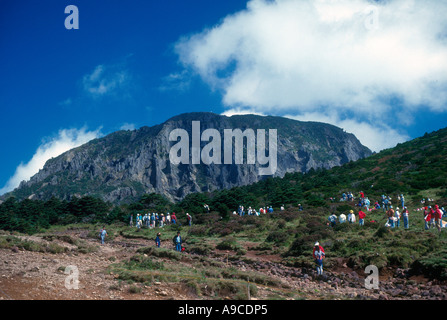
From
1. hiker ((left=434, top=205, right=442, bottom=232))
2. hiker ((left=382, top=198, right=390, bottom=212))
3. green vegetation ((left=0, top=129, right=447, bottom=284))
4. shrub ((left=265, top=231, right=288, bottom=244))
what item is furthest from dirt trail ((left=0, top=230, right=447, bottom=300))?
hiker ((left=382, top=198, right=390, bottom=212))

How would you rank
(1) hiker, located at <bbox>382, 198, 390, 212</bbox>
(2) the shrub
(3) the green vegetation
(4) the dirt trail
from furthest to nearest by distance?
(1) hiker, located at <bbox>382, 198, 390, 212</bbox>
(2) the shrub
(3) the green vegetation
(4) the dirt trail

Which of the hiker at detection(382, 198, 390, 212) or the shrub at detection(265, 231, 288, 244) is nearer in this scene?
the shrub at detection(265, 231, 288, 244)

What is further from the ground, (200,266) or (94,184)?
(94,184)

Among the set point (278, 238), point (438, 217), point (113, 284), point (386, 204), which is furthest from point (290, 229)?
point (113, 284)

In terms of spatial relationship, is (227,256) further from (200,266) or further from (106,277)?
(106,277)

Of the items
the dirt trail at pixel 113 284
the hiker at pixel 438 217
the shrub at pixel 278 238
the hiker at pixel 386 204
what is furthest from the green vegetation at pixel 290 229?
the hiker at pixel 386 204

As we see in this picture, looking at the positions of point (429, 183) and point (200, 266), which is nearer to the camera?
point (200, 266)

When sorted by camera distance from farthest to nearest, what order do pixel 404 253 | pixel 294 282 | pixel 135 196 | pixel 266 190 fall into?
pixel 135 196 < pixel 266 190 < pixel 404 253 < pixel 294 282

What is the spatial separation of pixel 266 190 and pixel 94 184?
160 meters

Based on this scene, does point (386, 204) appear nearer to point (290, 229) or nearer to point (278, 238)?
point (290, 229)

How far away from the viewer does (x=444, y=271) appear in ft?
38.1

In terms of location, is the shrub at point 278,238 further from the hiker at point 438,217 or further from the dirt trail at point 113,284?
the hiker at point 438,217

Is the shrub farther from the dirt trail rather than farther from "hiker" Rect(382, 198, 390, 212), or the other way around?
"hiker" Rect(382, 198, 390, 212)
